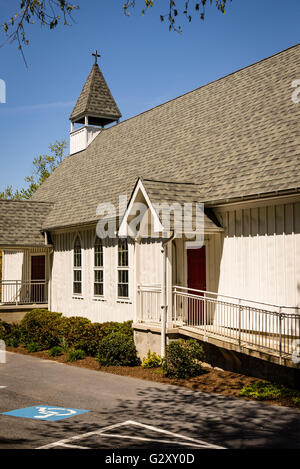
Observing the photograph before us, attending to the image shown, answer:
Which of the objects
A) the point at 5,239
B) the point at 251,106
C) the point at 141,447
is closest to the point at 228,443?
the point at 141,447

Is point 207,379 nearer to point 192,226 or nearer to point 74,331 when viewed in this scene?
point 192,226

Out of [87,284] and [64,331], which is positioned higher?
[87,284]

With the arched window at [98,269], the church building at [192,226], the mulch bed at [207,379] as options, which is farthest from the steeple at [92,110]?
the mulch bed at [207,379]

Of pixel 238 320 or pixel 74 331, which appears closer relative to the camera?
pixel 238 320

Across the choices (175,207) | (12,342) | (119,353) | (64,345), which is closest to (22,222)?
(12,342)

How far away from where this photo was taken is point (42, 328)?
66.3ft

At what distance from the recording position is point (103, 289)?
20.2m

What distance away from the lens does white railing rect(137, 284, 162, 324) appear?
16.0 metres

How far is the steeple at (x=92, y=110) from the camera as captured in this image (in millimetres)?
29891

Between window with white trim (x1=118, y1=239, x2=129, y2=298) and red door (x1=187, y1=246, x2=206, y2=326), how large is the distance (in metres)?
3.20

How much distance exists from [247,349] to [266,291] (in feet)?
6.78

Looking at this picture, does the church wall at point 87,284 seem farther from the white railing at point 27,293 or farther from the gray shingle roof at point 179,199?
the gray shingle roof at point 179,199

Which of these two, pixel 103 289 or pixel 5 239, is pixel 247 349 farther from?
pixel 5 239

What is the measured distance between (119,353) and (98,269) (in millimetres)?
5473
